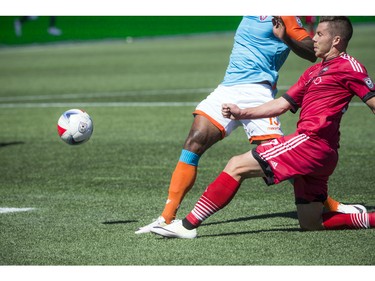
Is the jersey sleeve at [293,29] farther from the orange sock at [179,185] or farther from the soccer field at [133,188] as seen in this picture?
the soccer field at [133,188]

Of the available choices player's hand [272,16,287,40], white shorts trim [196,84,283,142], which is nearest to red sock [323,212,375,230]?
white shorts trim [196,84,283,142]

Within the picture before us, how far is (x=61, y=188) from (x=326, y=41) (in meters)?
4.00

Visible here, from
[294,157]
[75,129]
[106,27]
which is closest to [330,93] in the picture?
[294,157]

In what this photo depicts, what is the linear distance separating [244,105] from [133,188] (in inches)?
88.7

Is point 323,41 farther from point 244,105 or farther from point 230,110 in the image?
point 244,105

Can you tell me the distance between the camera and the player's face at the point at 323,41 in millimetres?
6930

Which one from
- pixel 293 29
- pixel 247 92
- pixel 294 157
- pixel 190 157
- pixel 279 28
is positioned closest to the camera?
pixel 294 157

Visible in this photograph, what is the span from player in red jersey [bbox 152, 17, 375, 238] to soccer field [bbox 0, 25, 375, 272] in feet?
1.30

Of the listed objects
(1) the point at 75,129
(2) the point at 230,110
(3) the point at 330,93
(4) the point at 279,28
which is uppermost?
(4) the point at 279,28

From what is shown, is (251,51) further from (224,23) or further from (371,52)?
(224,23)

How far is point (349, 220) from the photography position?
7168 mm

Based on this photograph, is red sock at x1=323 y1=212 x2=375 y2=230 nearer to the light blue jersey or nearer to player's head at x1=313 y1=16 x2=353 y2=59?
player's head at x1=313 y1=16 x2=353 y2=59

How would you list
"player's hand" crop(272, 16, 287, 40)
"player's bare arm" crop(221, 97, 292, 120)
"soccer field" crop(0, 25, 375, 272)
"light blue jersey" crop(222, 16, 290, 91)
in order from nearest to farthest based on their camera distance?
1. "soccer field" crop(0, 25, 375, 272)
2. "player's bare arm" crop(221, 97, 292, 120)
3. "player's hand" crop(272, 16, 287, 40)
4. "light blue jersey" crop(222, 16, 290, 91)

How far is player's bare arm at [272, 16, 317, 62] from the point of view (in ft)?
24.7
